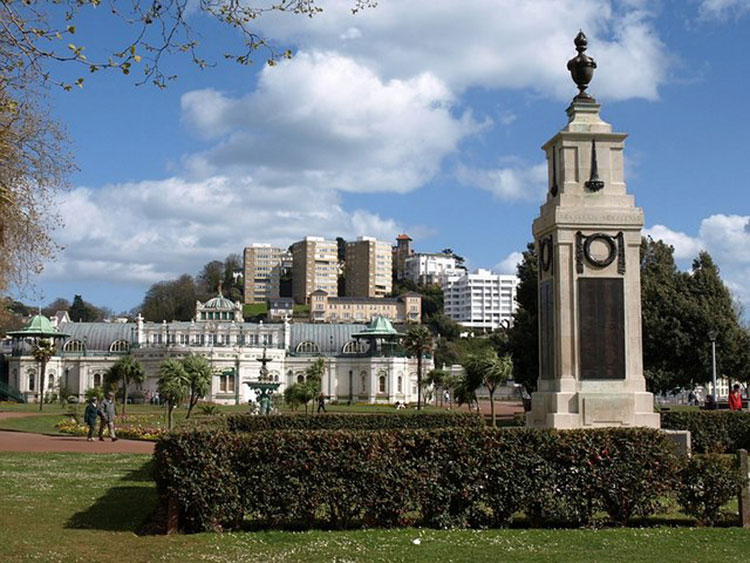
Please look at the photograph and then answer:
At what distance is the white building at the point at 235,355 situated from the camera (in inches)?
3967

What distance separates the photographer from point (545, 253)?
17500mm

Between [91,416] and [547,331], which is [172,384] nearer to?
[91,416]

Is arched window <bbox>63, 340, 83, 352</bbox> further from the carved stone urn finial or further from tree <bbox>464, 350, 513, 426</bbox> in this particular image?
the carved stone urn finial

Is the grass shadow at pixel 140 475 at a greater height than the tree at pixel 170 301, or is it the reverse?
the tree at pixel 170 301

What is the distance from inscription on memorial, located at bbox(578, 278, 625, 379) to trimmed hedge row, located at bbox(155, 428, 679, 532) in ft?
13.1

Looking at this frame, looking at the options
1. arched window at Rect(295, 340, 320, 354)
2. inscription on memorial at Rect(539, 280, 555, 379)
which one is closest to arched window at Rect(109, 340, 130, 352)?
arched window at Rect(295, 340, 320, 354)

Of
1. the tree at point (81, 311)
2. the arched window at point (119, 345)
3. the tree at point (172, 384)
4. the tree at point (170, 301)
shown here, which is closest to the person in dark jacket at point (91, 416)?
the tree at point (172, 384)

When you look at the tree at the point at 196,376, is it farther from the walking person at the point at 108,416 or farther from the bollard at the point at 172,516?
the bollard at the point at 172,516

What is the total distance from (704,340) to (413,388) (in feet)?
218

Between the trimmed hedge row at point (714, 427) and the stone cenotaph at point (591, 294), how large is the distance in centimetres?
836

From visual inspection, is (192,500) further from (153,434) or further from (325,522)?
(153,434)

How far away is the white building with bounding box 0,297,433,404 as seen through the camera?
101 meters

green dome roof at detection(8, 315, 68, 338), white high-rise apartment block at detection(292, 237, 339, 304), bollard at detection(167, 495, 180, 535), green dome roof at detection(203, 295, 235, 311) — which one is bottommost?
bollard at detection(167, 495, 180, 535)

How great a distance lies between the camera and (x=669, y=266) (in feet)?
157
